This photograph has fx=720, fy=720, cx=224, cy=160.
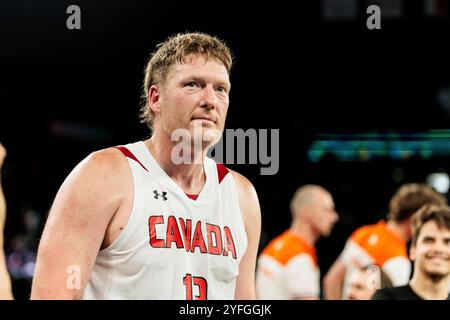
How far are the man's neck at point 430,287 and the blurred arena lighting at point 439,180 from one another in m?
4.62

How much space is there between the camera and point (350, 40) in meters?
7.44

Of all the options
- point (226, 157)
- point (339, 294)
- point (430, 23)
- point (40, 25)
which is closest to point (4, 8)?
point (40, 25)

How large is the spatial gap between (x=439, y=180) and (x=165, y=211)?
5972 millimetres

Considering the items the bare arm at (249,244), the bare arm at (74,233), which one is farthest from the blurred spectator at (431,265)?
the bare arm at (74,233)

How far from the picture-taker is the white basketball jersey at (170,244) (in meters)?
2.36

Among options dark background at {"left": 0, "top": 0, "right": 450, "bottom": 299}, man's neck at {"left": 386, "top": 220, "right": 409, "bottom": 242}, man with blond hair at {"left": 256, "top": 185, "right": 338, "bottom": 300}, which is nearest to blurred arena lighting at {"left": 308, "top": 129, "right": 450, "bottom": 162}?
dark background at {"left": 0, "top": 0, "right": 450, "bottom": 299}

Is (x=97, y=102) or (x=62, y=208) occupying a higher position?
(x=97, y=102)

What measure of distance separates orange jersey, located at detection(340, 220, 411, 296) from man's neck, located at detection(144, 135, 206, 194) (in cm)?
242

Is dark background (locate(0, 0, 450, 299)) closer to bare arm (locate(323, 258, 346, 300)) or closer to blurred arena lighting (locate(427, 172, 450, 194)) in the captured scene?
blurred arena lighting (locate(427, 172, 450, 194))

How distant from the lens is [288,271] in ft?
18.6

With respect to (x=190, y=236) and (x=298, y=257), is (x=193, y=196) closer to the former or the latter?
(x=190, y=236)

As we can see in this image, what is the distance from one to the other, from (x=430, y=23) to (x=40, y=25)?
4.93 m

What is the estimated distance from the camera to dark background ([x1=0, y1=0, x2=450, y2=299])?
543cm
